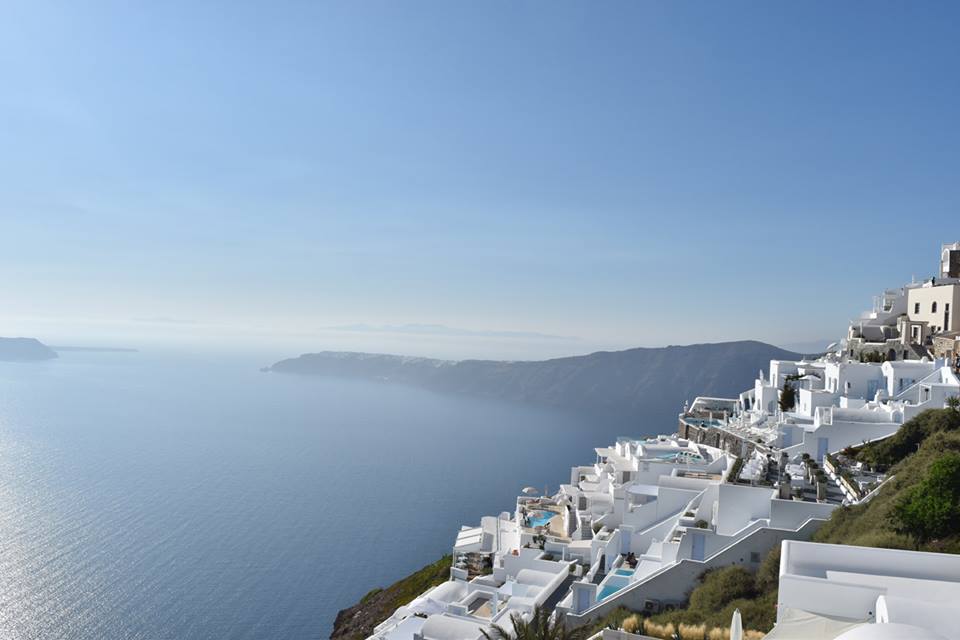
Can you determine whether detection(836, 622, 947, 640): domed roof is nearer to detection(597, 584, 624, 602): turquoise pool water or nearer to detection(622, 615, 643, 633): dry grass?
detection(622, 615, 643, 633): dry grass

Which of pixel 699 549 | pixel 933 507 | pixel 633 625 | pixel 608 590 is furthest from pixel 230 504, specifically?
pixel 933 507

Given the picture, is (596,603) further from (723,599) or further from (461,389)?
→ (461,389)

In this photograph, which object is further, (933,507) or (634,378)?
(634,378)

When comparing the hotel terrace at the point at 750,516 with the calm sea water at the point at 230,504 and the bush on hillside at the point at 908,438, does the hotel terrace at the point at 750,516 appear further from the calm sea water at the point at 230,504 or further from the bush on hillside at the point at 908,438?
the calm sea water at the point at 230,504

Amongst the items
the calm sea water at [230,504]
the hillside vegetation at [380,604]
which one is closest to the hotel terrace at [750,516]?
the hillside vegetation at [380,604]

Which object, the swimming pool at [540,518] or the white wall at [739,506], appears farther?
the swimming pool at [540,518]

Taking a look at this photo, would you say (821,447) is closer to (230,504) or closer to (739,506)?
(739,506)
